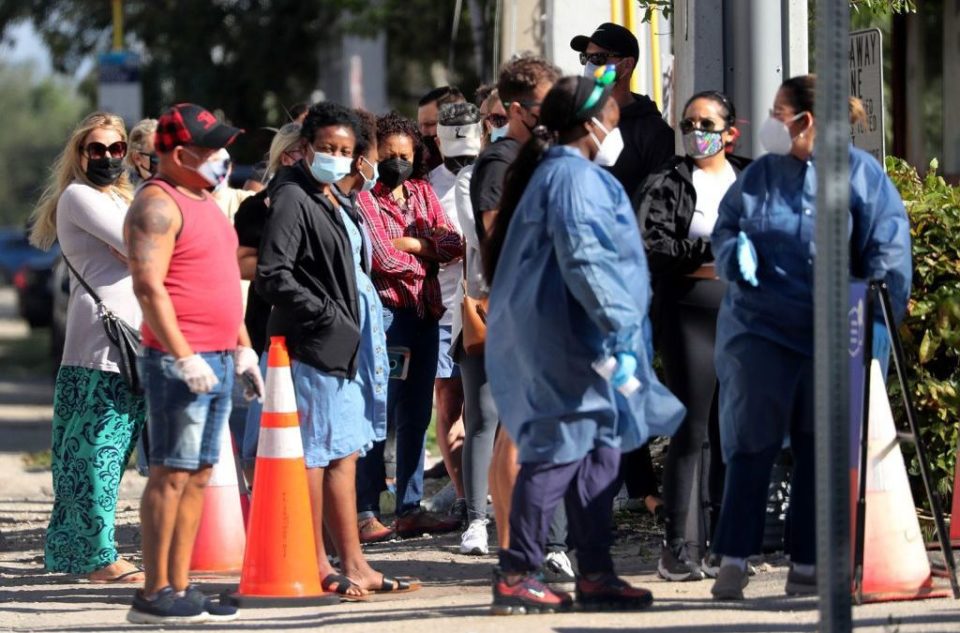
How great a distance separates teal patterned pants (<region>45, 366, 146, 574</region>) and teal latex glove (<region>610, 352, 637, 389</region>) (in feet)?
8.05

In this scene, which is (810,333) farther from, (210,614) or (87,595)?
(87,595)

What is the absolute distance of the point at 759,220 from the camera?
6.46m

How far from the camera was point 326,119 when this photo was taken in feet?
23.4

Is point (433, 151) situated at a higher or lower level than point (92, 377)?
higher

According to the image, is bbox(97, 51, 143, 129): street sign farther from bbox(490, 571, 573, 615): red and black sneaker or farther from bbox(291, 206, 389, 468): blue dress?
bbox(490, 571, 573, 615): red and black sneaker

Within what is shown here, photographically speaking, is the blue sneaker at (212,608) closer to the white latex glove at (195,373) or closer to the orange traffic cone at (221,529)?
the white latex glove at (195,373)

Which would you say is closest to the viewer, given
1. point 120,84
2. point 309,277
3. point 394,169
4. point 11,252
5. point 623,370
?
point 623,370

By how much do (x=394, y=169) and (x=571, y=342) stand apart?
2.48 metres

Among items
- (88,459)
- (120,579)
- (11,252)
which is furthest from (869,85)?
(11,252)

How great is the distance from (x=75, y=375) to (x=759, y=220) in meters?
2.97

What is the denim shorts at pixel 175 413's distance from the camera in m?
6.41

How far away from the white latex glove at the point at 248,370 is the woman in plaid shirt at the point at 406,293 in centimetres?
184

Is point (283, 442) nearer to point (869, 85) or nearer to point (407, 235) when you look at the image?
point (407, 235)

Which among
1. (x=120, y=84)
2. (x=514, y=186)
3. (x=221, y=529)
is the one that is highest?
(x=120, y=84)
